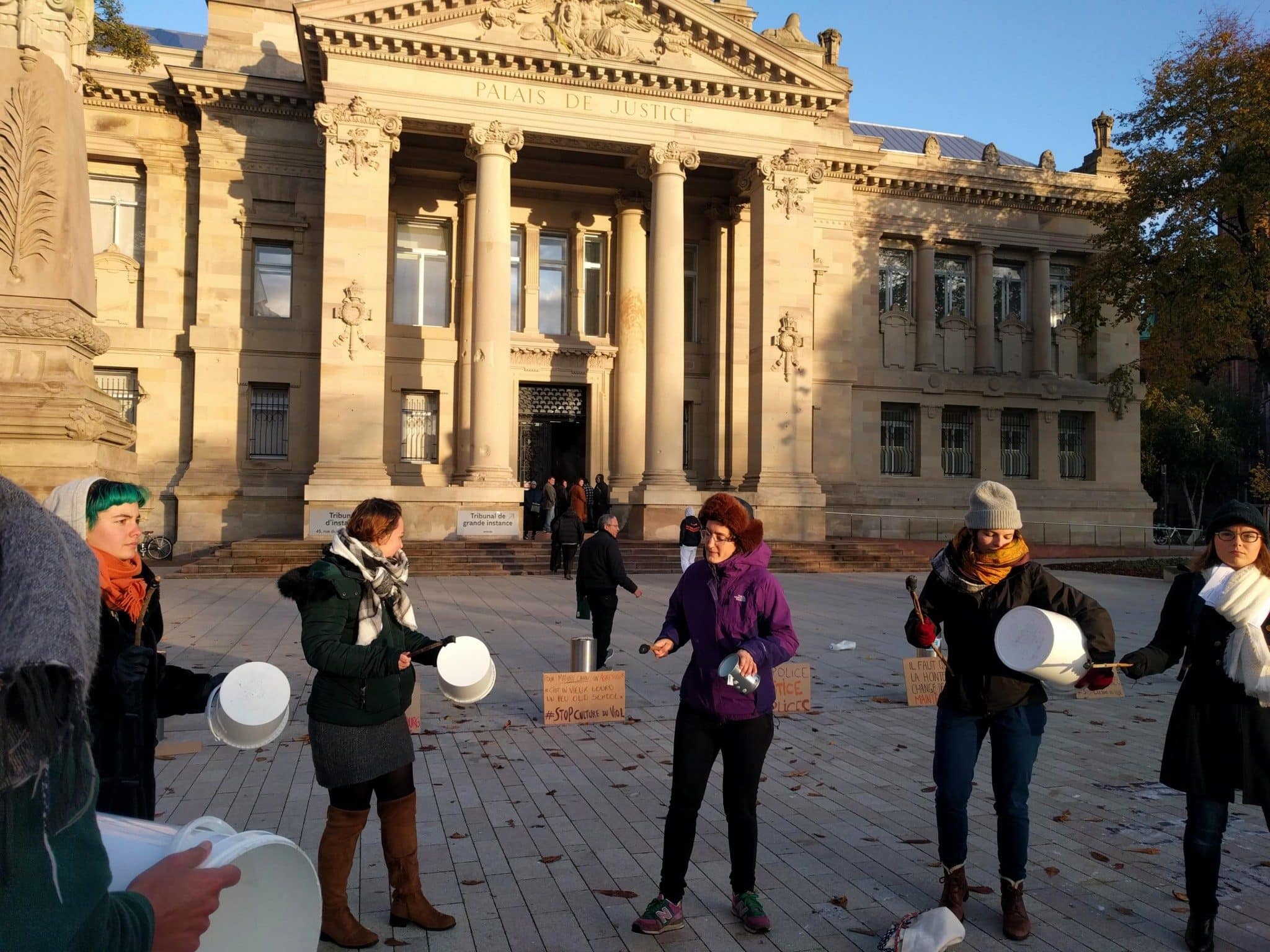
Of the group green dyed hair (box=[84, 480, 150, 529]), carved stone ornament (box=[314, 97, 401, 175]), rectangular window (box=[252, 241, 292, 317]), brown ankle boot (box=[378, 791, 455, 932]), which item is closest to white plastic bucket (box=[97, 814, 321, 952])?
green dyed hair (box=[84, 480, 150, 529])

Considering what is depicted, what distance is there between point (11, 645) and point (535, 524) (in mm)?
25354

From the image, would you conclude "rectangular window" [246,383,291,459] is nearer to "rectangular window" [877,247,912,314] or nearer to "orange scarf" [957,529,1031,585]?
"rectangular window" [877,247,912,314]

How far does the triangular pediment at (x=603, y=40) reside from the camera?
79.1 ft

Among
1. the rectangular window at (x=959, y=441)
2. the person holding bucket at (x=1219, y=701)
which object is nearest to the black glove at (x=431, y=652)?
the person holding bucket at (x=1219, y=701)

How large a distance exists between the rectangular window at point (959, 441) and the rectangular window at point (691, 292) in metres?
10.5

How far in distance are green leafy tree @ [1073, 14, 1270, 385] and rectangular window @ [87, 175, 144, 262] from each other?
2720cm

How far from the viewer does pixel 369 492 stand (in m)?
23.8

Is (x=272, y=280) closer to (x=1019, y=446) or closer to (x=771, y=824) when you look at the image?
(x=771, y=824)

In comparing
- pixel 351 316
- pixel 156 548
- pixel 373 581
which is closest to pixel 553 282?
pixel 351 316

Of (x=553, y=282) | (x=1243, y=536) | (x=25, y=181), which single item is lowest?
(x=1243, y=536)

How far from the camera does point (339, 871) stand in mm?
4098

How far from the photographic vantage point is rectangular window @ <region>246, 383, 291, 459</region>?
27.7 metres

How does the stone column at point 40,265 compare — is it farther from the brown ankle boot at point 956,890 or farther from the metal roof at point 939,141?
the metal roof at point 939,141

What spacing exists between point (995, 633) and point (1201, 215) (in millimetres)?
24362
